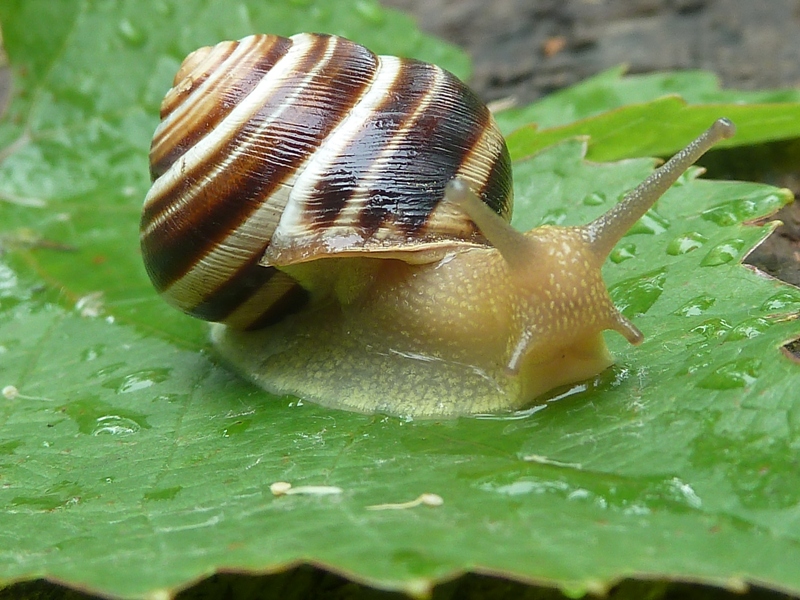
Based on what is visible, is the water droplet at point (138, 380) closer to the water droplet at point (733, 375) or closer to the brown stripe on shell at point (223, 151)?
the brown stripe on shell at point (223, 151)

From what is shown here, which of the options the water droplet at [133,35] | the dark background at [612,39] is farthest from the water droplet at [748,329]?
the water droplet at [133,35]

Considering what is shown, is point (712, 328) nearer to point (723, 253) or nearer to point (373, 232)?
point (723, 253)

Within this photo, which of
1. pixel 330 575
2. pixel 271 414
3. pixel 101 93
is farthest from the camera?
pixel 101 93

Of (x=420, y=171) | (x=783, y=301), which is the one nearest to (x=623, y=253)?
(x=783, y=301)

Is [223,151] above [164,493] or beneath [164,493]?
above

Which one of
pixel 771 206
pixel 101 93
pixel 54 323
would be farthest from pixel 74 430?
pixel 101 93

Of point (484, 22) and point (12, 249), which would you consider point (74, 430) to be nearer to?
point (12, 249)
